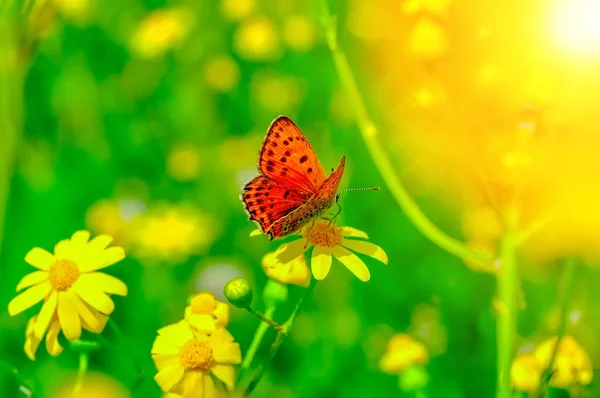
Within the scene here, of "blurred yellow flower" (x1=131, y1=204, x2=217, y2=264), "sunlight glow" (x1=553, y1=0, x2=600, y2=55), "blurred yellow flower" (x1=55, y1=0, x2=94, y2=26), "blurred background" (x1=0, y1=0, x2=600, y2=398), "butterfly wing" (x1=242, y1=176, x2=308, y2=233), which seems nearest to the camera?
"butterfly wing" (x1=242, y1=176, x2=308, y2=233)

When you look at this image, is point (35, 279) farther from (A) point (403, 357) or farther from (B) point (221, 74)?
(B) point (221, 74)

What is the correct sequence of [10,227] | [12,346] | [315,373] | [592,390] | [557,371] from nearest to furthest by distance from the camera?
[557,371], [592,390], [315,373], [12,346], [10,227]

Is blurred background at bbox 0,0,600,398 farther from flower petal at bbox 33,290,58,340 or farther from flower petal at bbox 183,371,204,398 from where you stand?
flower petal at bbox 183,371,204,398

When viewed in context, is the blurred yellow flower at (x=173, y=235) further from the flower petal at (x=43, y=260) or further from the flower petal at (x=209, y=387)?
the flower petal at (x=209, y=387)

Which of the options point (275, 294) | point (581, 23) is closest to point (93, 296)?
point (275, 294)

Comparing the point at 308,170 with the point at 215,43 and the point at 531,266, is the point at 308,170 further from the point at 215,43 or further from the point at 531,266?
the point at 215,43

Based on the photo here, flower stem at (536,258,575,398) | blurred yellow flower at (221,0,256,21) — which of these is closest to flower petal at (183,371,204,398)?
flower stem at (536,258,575,398)

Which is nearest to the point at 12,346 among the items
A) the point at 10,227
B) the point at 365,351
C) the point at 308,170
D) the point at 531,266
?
the point at 10,227
